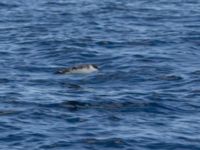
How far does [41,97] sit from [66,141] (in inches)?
225

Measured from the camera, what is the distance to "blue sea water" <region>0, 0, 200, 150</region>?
26.0 meters

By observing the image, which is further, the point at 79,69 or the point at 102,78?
the point at 79,69

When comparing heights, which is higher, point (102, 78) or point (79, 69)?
point (79, 69)

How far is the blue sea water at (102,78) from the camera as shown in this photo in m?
26.0

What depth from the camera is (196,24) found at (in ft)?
152

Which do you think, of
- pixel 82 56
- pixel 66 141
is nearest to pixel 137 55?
pixel 82 56

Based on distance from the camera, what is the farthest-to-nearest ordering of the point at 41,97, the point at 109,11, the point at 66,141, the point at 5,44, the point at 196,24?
the point at 109,11, the point at 196,24, the point at 5,44, the point at 41,97, the point at 66,141

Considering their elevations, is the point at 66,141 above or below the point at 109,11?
below

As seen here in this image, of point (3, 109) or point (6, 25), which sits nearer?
point (3, 109)

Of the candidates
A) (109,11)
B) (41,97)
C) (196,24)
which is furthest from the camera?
(109,11)

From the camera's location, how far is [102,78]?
34.1 m

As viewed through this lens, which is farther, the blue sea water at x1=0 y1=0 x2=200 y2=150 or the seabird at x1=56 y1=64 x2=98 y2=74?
the seabird at x1=56 y1=64 x2=98 y2=74

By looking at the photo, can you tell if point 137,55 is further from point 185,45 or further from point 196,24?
point 196,24

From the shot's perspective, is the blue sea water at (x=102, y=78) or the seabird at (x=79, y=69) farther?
the seabird at (x=79, y=69)
